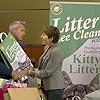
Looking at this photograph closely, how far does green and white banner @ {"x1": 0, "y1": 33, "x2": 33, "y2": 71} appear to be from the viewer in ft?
12.0

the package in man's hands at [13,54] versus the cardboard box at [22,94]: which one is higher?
the package in man's hands at [13,54]

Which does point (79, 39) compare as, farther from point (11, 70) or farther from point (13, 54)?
point (11, 70)

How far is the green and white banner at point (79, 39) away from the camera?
4789 millimetres

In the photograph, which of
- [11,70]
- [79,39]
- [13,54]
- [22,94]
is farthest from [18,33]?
[79,39]

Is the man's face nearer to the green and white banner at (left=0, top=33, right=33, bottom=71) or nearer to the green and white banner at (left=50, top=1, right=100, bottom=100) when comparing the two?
the green and white banner at (left=0, top=33, right=33, bottom=71)

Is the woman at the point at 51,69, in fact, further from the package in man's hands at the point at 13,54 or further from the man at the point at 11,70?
the man at the point at 11,70

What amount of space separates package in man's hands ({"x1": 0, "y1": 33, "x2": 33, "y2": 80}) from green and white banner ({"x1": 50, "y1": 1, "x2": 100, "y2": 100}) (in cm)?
112

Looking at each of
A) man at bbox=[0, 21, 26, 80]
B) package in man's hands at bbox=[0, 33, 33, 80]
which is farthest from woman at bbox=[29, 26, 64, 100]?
man at bbox=[0, 21, 26, 80]

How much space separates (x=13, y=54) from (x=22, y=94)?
0.46m

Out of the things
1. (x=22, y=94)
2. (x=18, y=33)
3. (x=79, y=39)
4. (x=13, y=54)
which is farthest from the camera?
(x=79, y=39)

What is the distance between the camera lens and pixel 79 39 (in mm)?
4852

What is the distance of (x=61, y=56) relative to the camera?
3818 millimetres

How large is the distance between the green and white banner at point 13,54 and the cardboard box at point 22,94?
0.26 m

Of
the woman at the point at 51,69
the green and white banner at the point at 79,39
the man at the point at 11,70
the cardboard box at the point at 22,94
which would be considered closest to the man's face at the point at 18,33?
the man at the point at 11,70
